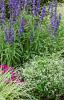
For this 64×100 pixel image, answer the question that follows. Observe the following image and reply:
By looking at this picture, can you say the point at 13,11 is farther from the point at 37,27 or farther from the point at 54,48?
the point at 54,48

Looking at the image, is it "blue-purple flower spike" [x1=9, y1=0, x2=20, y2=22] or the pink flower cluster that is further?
"blue-purple flower spike" [x1=9, y1=0, x2=20, y2=22]

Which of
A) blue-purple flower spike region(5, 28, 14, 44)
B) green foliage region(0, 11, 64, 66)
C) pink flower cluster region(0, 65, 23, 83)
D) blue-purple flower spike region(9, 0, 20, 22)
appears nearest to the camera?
pink flower cluster region(0, 65, 23, 83)

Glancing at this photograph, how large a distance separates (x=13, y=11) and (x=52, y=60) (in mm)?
1361

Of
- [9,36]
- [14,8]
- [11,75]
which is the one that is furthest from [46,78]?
[14,8]

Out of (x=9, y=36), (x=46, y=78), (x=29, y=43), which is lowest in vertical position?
(x=46, y=78)

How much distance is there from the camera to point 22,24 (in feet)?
18.5

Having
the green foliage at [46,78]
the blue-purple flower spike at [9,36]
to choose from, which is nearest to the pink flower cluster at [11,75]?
the green foliage at [46,78]

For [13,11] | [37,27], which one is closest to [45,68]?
[37,27]

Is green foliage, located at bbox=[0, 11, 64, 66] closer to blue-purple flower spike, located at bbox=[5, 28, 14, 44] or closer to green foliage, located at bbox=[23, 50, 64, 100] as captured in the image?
blue-purple flower spike, located at bbox=[5, 28, 14, 44]

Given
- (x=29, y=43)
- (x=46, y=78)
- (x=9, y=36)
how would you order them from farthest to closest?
(x=29, y=43), (x=9, y=36), (x=46, y=78)

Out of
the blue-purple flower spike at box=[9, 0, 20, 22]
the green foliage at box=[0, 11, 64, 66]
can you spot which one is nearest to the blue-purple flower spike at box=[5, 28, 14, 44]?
the green foliage at box=[0, 11, 64, 66]

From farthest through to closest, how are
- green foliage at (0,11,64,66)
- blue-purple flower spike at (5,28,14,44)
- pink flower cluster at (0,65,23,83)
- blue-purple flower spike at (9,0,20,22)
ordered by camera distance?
blue-purple flower spike at (9,0,20,22)
green foliage at (0,11,64,66)
blue-purple flower spike at (5,28,14,44)
pink flower cluster at (0,65,23,83)

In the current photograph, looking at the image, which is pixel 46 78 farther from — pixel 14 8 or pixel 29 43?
pixel 14 8

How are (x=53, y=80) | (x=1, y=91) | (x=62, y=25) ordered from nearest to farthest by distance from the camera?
(x=1, y=91), (x=53, y=80), (x=62, y=25)
